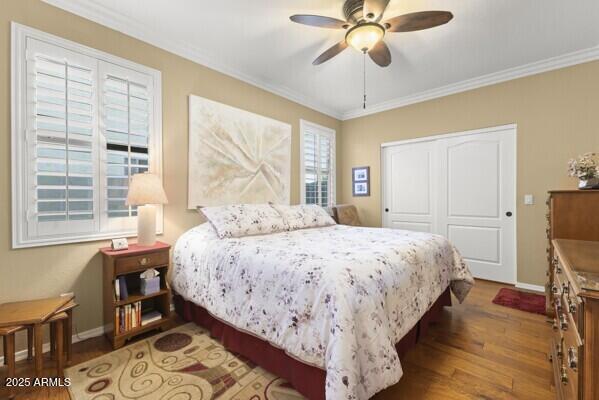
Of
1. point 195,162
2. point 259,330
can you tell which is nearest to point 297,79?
point 195,162

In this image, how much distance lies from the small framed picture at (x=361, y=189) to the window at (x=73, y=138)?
11.1 feet

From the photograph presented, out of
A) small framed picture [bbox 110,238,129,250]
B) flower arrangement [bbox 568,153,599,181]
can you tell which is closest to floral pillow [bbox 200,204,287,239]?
small framed picture [bbox 110,238,129,250]

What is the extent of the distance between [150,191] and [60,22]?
146 centimetres

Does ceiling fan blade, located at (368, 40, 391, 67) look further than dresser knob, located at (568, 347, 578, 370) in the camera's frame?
Yes

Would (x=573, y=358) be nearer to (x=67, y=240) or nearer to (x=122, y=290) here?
(x=122, y=290)

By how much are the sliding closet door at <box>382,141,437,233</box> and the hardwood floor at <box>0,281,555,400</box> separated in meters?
1.79

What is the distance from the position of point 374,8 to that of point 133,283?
299 cm

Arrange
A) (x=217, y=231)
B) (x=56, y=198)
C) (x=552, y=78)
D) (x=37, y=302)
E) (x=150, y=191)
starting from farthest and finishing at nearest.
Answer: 1. (x=552, y=78)
2. (x=217, y=231)
3. (x=150, y=191)
4. (x=56, y=198)
5. (x=37, y=302)

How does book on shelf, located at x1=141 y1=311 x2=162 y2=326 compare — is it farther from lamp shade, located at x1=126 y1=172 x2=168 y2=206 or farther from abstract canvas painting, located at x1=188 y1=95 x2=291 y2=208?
abstract canvas painting, located at x1=188 y1=95 x2=291 y2=208

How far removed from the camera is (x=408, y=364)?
1.79 m

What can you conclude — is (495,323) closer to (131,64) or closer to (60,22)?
(131,64)

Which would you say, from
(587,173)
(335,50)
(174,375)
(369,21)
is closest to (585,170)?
(587,173)

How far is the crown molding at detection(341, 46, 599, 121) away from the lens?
2865 millimetres

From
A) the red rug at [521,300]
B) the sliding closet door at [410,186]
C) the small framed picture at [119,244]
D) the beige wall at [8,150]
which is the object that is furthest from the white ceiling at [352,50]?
the red rug at [521,300]
